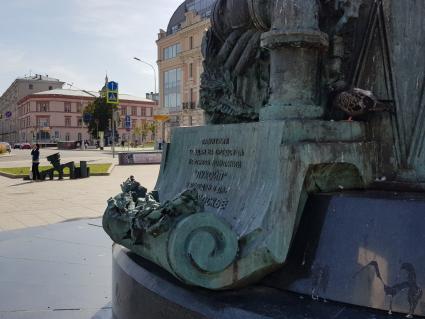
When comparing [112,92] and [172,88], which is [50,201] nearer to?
[112,92]

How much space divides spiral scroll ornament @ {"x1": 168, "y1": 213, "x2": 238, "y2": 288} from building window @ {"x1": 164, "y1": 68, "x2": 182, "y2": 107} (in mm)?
55764

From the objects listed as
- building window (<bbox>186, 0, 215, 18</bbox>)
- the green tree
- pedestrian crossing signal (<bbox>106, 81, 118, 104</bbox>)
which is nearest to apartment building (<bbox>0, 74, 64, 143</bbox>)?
the green tree

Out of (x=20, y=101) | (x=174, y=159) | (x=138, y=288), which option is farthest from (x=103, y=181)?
(x=20, y=101)

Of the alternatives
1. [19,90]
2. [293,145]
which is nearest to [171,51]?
[293,145]

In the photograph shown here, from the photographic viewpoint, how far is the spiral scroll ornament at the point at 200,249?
281cm

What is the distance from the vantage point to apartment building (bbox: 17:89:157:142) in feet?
317

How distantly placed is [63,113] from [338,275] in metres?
99.9

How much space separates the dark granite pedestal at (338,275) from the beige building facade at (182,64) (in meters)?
47.5

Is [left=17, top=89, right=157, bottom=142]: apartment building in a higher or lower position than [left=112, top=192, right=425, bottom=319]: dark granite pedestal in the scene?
higher

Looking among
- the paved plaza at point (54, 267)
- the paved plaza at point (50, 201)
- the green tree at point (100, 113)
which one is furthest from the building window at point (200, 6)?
the paved plaza at point (54, 267)

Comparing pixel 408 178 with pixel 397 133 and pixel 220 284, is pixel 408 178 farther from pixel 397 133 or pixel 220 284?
pixel 220 284

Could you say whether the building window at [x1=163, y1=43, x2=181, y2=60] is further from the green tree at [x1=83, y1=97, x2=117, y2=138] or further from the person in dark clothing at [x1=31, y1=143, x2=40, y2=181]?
the person in dark clothing at [x1=31, y1=143, x2=40, y2=181]

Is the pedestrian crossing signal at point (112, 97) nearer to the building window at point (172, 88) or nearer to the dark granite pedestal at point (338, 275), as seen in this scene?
the dark granite pedestal at point (338, 275)

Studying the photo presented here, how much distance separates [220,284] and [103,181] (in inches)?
622
